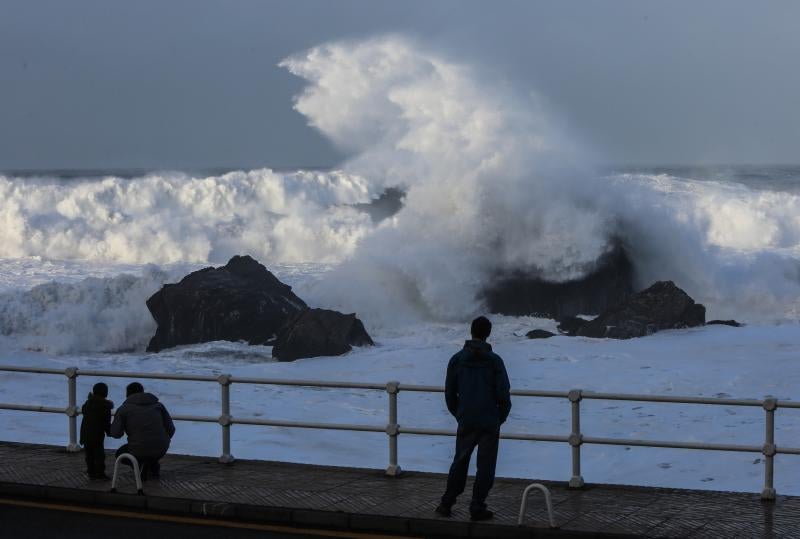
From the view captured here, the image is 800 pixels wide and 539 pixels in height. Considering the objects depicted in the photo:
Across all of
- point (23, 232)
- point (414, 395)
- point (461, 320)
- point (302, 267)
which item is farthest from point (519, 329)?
point (23, 232)

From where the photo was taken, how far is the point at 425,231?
3603 cm

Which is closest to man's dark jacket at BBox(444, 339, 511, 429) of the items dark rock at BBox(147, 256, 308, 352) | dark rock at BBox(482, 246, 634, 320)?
dark rock at BBox(147, 256, 308, 352)

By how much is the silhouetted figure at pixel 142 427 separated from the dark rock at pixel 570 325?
60.0 feet

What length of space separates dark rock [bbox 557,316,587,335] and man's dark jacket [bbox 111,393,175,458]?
18300 millimetres

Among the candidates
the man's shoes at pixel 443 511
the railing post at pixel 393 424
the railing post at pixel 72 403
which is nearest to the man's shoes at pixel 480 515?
the man's shoes at pixel 443 511

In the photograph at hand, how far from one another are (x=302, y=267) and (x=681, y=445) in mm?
37494

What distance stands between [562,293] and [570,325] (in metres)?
5.51

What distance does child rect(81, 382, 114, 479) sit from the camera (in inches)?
388

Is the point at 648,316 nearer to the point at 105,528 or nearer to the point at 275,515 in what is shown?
the point at 275,515

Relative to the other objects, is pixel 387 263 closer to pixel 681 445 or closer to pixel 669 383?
pixel 669 383

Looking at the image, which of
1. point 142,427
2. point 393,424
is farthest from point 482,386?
point 142,427

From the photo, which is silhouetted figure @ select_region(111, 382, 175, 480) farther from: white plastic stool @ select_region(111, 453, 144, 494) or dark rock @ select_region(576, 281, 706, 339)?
dark rock @ select_region(576, 281, 706, 339)

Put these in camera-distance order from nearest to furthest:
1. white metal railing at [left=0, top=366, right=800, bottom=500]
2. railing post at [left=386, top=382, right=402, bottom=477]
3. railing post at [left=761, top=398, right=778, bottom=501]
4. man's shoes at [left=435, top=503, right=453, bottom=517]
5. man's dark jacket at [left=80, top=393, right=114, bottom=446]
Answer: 1. man's shoes at [left=435, top=503, right=453, bottom=517]
2. railing post at [left=761, top=398, right=778, bottom=501]
3. white metal railing at [left=0, top=366, right=800, bottom=500]
4. railing post at [left=386, top=382, right=402, bottom=477]
5. man's dark jacket at [left=80, top=393, right=114, bottom=446]

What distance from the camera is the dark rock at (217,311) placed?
90.8 ft
